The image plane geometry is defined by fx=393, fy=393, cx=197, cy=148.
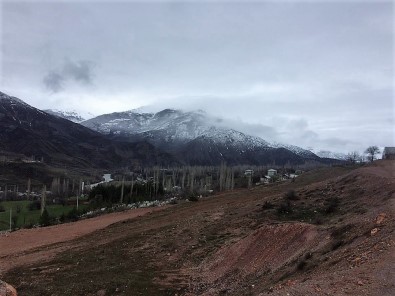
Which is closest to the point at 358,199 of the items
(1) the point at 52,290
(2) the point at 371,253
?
(2) the point at 371,253

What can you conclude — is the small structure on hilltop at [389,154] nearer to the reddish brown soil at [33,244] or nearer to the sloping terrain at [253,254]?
the sloping terrain at [253,254]

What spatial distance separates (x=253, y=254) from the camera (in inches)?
880

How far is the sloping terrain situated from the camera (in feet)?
46.3

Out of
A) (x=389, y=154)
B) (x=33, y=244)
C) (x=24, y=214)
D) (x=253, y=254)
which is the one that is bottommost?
(x=24, y=214)

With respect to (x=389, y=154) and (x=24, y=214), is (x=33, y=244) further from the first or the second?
(x=389, y=154)

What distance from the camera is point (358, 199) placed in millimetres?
28516

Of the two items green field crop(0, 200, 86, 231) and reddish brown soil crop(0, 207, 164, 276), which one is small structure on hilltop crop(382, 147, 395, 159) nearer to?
reddish brown soil crop(0, 207, 164, 276)

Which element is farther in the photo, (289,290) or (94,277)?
(94,277)

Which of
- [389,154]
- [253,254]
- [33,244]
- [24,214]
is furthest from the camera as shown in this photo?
[24,214]

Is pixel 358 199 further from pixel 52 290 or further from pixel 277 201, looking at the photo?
pixel 52 290

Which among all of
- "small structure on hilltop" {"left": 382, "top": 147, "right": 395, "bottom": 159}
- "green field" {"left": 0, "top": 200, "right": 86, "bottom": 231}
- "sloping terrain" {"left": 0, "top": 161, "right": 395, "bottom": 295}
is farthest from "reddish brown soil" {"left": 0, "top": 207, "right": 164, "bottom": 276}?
"small structure on hilltop" {"left": 382, "top": 147, "right": 395, "bottom": 159}

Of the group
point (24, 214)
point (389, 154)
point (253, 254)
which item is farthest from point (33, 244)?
point (389, 154)

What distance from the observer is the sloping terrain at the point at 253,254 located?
1412cm

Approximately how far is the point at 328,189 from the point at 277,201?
4816mm
